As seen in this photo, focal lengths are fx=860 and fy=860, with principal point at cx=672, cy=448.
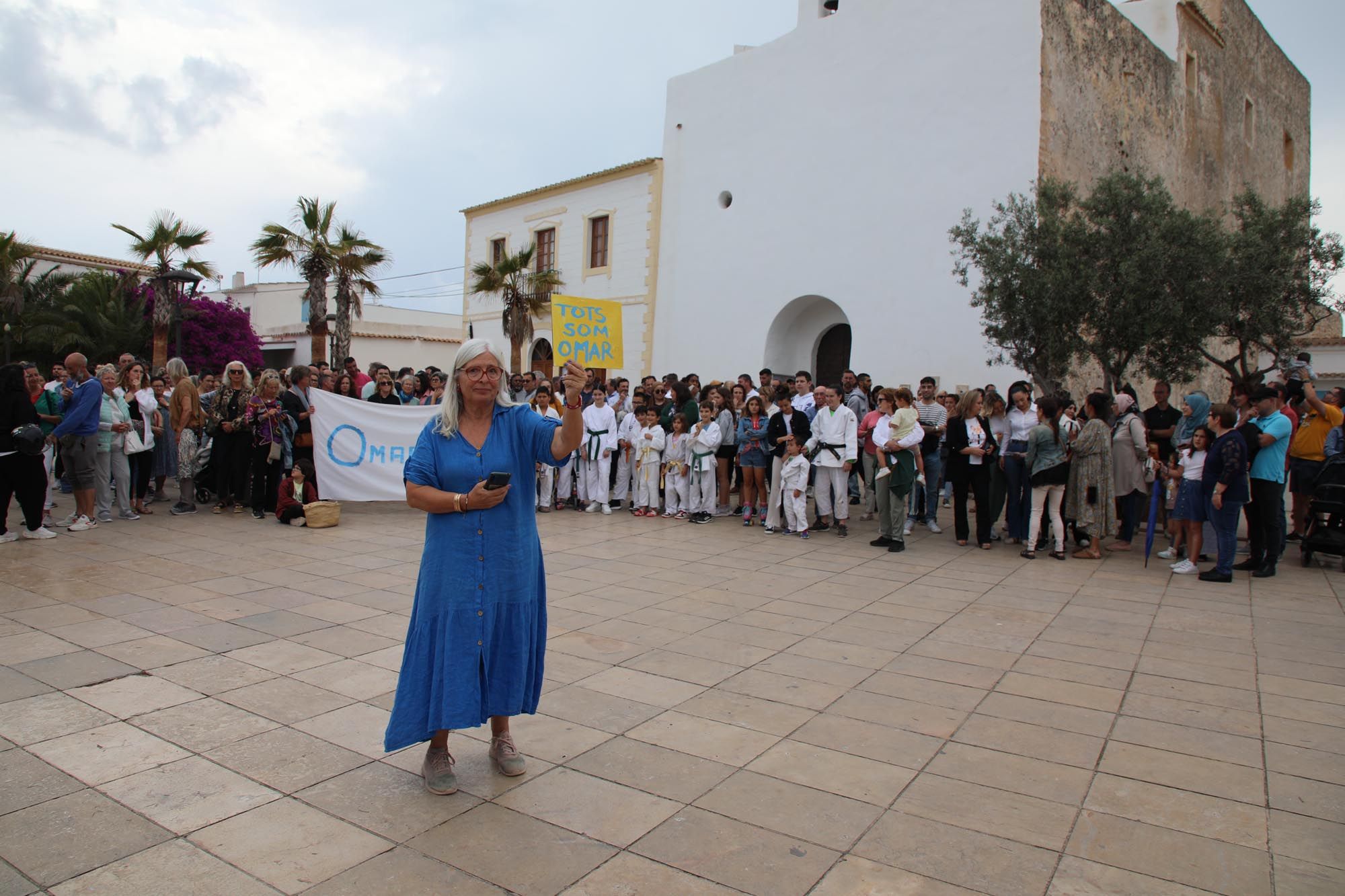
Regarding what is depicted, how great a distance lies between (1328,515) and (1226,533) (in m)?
2.02

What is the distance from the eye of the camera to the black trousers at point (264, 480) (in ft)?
34.7

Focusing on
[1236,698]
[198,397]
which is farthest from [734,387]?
[1236,698]

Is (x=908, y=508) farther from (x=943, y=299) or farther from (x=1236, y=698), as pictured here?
(x=943, y=299)

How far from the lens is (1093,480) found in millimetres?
9281

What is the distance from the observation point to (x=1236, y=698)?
16.4ft

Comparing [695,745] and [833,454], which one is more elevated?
[833,454]

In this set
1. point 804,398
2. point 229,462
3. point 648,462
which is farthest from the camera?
point 648,462

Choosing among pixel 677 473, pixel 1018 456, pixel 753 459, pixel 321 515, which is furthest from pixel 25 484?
pixel 1018 456

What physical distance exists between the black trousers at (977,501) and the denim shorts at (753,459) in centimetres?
247

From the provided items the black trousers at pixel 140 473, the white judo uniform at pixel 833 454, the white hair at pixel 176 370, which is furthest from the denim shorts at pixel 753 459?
the black trousers at pixel 140 473

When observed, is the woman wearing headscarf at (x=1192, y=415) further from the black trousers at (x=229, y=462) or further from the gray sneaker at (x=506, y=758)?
the black trousers at (x=229, y=462)

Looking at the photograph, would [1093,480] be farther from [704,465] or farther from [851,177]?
[851,177]

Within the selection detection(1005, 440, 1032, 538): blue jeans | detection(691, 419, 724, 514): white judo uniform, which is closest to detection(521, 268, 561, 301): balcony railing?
detection(691, 419, 724, 514): white judo uniform

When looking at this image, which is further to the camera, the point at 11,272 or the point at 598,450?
the point at 11,272
